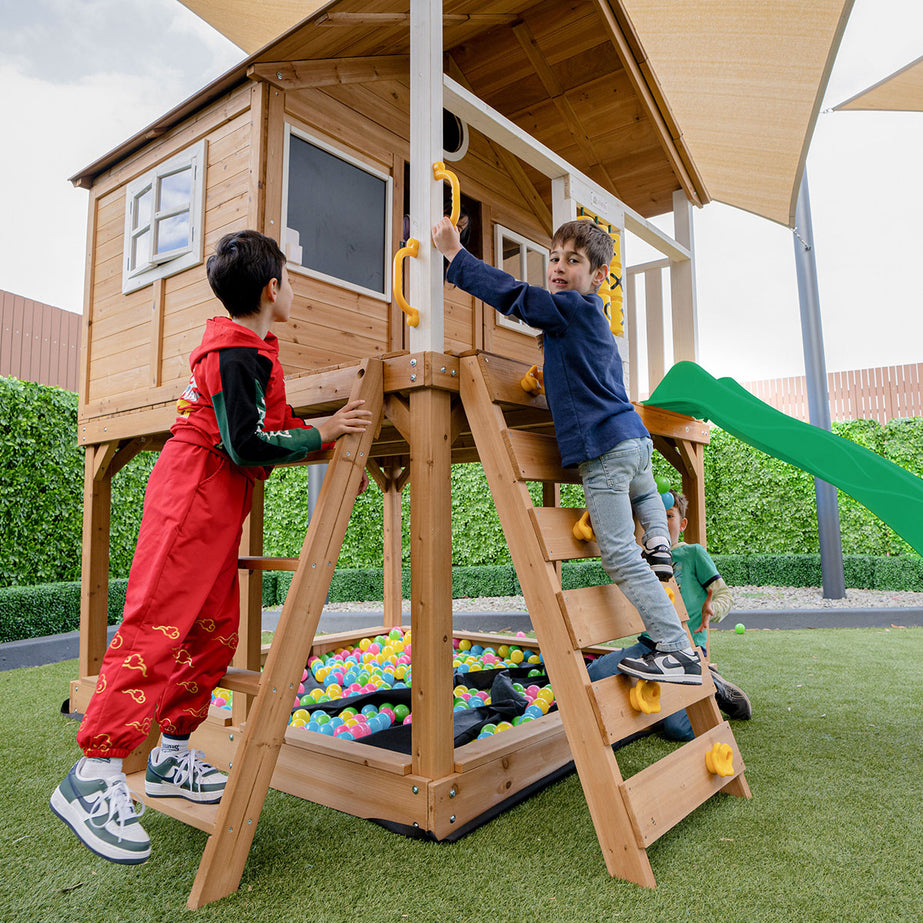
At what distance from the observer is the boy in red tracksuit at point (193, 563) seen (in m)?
1.94

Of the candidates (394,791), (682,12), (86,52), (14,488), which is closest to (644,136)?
(682,12)

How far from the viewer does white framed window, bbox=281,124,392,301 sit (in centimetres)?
369

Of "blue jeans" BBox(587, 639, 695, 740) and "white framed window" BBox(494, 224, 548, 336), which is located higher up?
"white framed window" BBox(494, 224, 548, 336)

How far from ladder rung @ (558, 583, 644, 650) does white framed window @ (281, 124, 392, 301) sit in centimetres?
236

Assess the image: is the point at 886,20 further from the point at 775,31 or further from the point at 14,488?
the point at 14,488

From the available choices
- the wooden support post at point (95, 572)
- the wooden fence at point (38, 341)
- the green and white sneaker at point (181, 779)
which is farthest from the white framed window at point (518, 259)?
the wooden fence at point (38, 341)

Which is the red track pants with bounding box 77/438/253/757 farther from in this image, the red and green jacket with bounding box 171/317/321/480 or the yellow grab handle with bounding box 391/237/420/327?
the yellow grab handle with bounding box 391/237/420/327

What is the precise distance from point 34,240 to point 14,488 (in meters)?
13.9

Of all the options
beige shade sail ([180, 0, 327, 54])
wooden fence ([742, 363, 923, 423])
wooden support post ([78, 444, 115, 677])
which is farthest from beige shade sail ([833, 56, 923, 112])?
wooden support post ([78, 444, 115, 677])

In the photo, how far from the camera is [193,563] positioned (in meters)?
2.17

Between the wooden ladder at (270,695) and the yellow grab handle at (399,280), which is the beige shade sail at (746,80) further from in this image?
the wooden ladder at (270,695)

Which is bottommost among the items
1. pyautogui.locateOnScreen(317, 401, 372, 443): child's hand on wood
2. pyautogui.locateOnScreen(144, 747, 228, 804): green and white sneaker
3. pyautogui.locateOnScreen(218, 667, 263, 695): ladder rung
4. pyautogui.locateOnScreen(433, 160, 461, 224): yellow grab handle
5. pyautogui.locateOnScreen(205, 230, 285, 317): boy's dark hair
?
pyautogui.locateOnScreen(144, 747, 228, 804): green and white sneaker

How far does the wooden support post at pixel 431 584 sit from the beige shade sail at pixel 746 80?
3.38m

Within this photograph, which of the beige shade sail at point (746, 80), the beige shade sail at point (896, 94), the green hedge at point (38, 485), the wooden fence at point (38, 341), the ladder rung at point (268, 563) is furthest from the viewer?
the wooden fence at point (38, 341)
